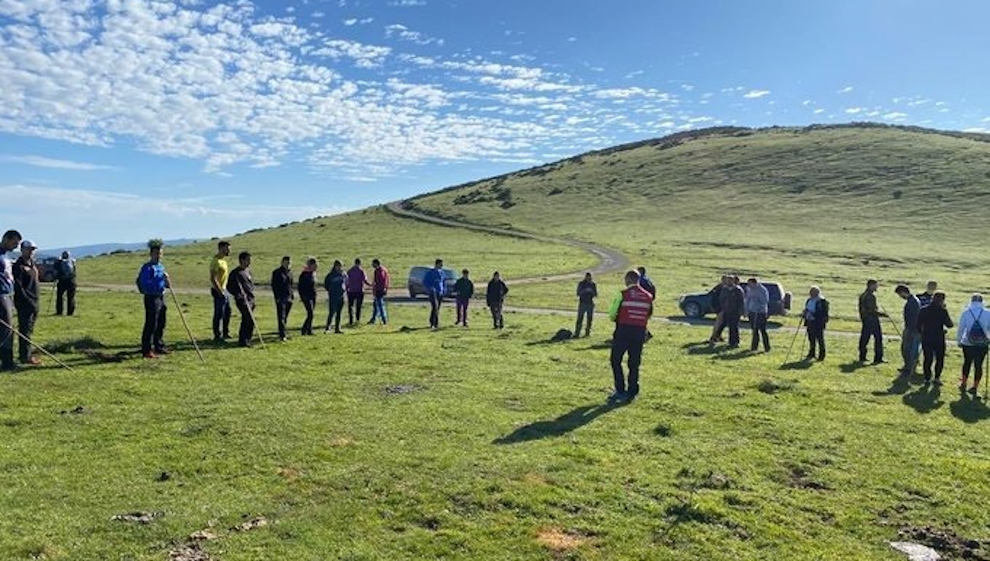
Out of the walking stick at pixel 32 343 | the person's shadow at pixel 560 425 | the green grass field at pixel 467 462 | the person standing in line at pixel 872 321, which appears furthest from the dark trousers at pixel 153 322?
the person standing in line at pixel 872 321

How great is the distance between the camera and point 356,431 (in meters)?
12.8

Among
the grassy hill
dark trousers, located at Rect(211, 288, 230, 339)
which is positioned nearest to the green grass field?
dark trousers, located at Rect(211, 288, 230, 339)

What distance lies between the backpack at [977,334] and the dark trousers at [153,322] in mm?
19651

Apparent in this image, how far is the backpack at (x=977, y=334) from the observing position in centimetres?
1767

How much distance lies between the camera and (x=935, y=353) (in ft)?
63.1

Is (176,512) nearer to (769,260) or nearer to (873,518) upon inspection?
(873,518)

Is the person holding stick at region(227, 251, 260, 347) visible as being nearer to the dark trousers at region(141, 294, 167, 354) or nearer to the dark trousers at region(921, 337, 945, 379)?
the dark trousers at region(141, 294, 167, 354)

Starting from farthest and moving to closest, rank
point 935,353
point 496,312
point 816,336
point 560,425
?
point 496,312, point 816,336, point 935,353, point 560,425

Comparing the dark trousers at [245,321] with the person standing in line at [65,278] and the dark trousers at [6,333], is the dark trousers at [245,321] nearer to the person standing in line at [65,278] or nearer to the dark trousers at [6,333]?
the dark trousers at [6,333]

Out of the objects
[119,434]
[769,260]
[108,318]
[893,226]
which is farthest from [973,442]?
[893,226]

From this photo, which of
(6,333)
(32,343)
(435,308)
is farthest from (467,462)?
(435,308)

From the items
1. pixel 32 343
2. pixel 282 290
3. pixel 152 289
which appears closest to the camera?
pixel 32 343

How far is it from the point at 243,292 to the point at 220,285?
2.17 feet

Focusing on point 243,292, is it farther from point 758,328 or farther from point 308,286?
point 758,328
